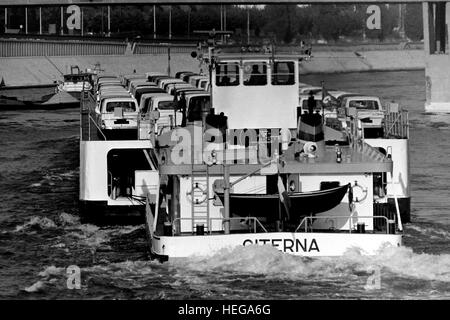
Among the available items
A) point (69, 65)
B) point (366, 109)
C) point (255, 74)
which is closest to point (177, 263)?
point (255, 74)

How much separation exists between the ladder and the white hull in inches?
51.8

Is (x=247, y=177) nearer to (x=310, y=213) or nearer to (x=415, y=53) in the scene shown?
(x=310, y=213)

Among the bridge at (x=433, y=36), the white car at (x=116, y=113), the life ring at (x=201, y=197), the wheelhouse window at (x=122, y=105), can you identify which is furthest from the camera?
the bridge at (x=433, y=36)

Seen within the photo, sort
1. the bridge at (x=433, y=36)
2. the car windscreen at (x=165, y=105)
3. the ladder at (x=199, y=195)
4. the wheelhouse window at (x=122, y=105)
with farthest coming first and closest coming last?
the bridge at (x=433, y=36)
the wheelhouse window at (x=122, y=105)
the car windscreen at (x=165, y=105)
the ladder at (x=199, y=195)

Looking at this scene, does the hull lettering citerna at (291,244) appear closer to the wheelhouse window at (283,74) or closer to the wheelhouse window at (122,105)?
the wheelhouse window at (283,74)

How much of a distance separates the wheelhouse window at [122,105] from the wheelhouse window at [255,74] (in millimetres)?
13859

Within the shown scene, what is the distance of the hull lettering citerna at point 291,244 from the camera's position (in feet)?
110

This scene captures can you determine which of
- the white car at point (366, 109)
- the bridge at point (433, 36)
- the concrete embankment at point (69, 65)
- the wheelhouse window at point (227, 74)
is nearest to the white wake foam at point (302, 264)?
the wheelhouse window at point (227, 74)

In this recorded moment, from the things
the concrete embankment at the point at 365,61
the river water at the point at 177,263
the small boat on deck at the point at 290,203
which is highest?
Answer: the concrete embankment at the point at 365,61

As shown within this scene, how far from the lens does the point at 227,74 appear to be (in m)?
41.5

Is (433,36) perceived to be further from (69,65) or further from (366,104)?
(69,65)

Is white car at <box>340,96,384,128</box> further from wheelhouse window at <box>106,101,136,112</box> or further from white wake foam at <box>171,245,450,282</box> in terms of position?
white wake foam at <box>171,245,450,282</box>

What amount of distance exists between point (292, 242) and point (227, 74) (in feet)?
30.8

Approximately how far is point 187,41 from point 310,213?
107 m
